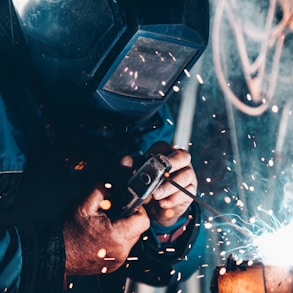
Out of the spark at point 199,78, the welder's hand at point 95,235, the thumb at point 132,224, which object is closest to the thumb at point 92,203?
the welder's hand at point 95,235

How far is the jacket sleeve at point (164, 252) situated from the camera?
1879 millimetres

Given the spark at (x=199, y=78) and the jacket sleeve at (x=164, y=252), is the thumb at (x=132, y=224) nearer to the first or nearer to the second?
the jacket sleeve at (x=164, y=252)

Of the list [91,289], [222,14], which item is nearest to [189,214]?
[91,289]

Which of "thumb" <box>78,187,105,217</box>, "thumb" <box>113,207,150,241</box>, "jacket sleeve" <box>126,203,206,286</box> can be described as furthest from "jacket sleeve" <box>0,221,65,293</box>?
"jacket sleeve" <box>126,203,206,286</box>

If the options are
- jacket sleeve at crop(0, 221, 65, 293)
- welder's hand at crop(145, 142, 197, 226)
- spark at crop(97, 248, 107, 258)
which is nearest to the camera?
jacket sleeve at crop(0, 221, 65, 293)

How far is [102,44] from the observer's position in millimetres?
1594

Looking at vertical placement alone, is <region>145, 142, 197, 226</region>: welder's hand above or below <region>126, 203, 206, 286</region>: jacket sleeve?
above

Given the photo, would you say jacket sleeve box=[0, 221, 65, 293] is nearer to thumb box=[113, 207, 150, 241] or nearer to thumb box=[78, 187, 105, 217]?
thumb box=[78, 187, 105, 217]

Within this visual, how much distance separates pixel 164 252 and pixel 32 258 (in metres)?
0.76

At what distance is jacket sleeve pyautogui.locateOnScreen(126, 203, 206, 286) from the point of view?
1879 millimetres

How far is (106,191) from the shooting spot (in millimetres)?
1491

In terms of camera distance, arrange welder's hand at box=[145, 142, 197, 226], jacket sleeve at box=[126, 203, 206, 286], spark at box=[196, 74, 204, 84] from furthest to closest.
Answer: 1. spark at box=[196, 74, 204, 84]
2. jacket sleeve at box=[126, 203, 206, 286]
3. welder's hand at box=[145, 142, 197, 226]

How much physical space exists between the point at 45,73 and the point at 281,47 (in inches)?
121

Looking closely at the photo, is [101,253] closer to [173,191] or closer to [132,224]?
[132,224]
